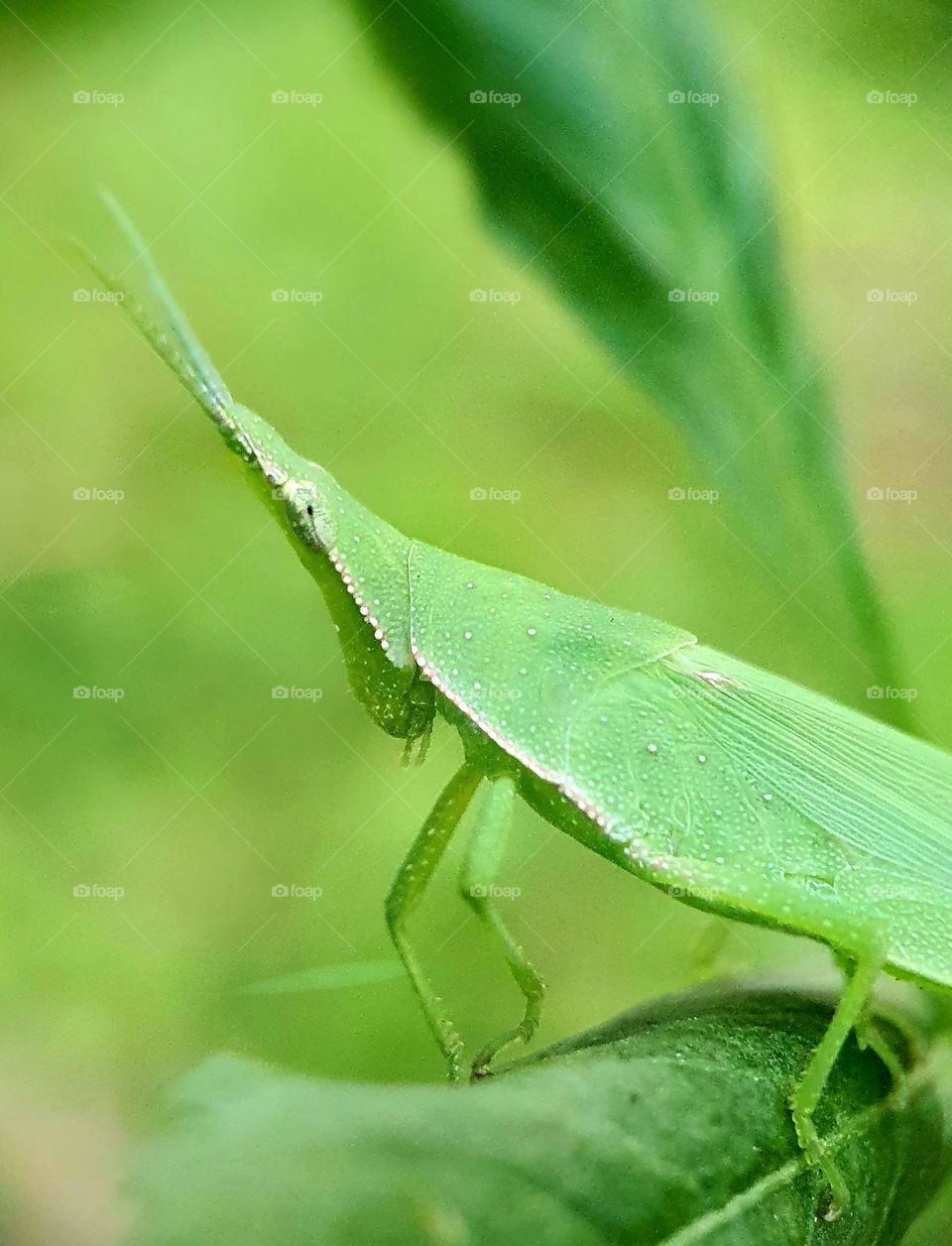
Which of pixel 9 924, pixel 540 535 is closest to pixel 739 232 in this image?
pixel 540 535

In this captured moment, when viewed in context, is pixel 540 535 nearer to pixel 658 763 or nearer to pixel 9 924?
pixel 658 763

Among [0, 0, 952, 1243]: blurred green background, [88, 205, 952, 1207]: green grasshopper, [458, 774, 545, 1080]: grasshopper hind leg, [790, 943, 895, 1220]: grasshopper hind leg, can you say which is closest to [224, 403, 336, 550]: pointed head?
[88, 205, 952, 1207]: green grasshopper

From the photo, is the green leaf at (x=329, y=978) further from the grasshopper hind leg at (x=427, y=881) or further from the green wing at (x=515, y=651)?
the green wing at (x=515, y=651)

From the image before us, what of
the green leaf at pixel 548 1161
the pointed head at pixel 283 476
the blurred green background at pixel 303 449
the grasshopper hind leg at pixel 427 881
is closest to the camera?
the green leaf at pixel 548 1161

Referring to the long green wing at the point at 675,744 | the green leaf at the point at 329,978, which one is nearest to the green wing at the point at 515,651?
the long green wing at the point at 675,744

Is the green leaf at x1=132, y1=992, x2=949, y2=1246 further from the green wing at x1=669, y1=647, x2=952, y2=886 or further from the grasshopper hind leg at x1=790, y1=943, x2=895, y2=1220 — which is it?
the green wing at x1=669, y1=647, x2=952, y2=886

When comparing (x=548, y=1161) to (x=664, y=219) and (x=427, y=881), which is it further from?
(x=664, y=219)
